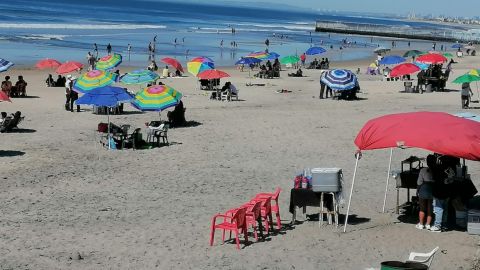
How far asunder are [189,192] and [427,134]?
522 cm

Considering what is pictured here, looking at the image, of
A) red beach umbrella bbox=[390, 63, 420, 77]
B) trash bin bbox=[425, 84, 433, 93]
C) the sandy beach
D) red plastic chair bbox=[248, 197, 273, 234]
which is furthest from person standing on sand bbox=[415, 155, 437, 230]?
trash bin bbox=[425, 84, 433, 93]

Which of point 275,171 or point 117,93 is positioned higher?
point 117,93

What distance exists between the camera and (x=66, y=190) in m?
15.1

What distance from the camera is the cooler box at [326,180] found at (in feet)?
39.9

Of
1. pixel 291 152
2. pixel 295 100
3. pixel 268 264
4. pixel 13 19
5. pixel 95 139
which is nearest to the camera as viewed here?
pixel 268 264

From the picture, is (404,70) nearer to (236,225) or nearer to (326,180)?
(326,180)

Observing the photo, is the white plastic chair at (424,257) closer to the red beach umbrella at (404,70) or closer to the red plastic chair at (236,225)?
the red plastic chair at (236,225)

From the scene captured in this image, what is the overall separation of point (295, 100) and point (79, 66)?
9586 mm

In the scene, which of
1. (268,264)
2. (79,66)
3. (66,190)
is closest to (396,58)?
(79,66)

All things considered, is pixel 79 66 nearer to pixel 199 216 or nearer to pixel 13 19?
pixel 199 216

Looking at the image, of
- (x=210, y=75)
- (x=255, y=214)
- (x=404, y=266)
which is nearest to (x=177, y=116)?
(x=210, y=75)

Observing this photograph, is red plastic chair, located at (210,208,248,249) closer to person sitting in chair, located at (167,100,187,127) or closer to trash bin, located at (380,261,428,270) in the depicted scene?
trash bin, located at (380,261,428,270)

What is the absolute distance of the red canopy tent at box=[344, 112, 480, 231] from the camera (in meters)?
11.4

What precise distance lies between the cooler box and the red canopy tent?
1.30 feet
